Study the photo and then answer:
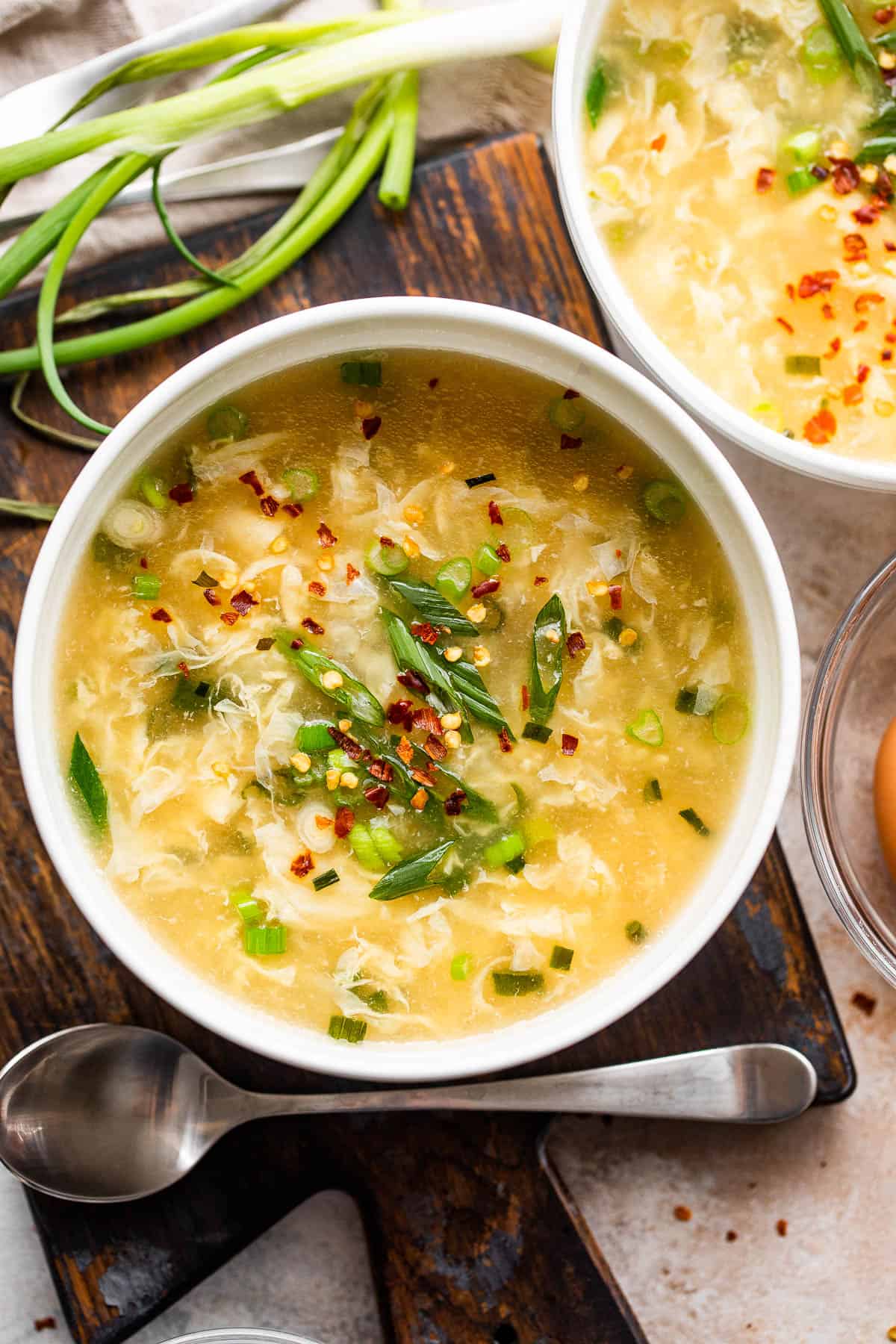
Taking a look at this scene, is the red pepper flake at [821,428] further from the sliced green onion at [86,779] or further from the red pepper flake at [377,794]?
the sliced green onion at [86,779]

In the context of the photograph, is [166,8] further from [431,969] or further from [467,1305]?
[467,1305]

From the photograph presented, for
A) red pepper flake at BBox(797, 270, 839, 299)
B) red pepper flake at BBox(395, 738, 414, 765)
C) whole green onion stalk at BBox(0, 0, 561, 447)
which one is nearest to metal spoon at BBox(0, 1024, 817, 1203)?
red pepper flake at BBox(395, 738, 414, 765)

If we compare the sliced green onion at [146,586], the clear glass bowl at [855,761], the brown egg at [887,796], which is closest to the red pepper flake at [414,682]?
the sliced green onion at [146,586]

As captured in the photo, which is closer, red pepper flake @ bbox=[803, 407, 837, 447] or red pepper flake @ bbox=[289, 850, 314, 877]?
red pepper flake @ bbox=[289, 850, 314, 877]

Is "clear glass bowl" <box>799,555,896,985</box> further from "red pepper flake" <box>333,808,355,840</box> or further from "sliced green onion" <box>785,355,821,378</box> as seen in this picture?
"red pepper flake" <box>333,808,355,840</box>

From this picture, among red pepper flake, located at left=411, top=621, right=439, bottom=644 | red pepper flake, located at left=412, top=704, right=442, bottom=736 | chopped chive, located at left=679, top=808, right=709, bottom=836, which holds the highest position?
red pepper flake, located at left=411, top=621, right=439, bottom=644

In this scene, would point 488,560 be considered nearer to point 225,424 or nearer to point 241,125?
point 225,424
